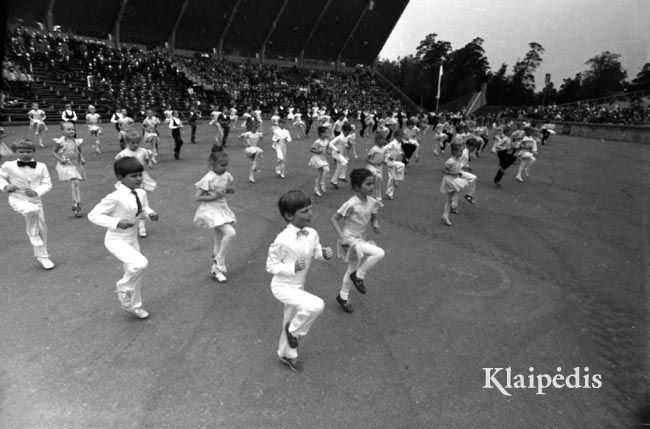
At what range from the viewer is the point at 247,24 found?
49.4m

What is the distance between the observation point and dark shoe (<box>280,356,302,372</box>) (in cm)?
405

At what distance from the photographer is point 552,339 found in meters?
4.79

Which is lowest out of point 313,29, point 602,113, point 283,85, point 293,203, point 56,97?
point 56,97

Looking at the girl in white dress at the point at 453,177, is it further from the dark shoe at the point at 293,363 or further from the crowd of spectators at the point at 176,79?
the crowd of spectators at the point at 176,79

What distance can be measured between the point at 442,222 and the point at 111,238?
23.1 feet

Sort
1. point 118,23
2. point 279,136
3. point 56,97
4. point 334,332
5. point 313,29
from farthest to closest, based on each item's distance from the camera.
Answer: point 313,29
point 118,23
point 56,97
point 279,136
point 334,332

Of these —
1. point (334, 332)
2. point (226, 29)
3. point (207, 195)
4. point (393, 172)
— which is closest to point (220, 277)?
point (207, 195)

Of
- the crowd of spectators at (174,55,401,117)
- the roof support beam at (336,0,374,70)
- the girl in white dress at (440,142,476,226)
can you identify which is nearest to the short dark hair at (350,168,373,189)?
the girl in white dress at (440,142,476,226)

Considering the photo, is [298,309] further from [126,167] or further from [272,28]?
[272,28]

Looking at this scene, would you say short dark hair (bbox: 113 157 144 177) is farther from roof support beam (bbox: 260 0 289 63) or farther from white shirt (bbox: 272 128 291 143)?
roof support beam (bbox: 260 0 289 63)

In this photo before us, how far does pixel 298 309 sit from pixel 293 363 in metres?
0.62

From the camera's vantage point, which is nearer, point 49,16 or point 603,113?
point 49,16

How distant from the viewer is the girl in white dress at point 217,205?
19.2 ft

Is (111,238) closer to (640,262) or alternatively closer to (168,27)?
(640,262)
